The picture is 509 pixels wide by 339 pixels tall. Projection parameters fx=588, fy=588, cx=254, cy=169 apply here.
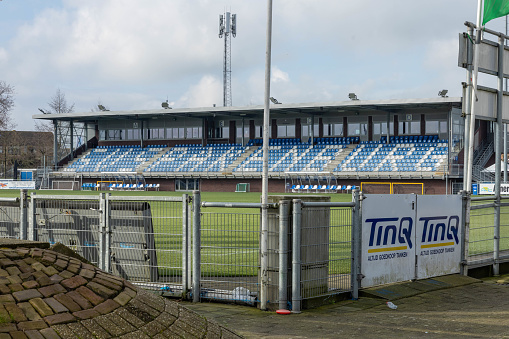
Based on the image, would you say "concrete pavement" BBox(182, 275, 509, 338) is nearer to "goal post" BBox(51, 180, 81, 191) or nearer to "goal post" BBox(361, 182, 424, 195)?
"goal post" BBox(361, 182, 424, 195)

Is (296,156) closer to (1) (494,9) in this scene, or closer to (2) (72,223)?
(1) (494,9)

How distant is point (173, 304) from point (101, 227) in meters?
4.34

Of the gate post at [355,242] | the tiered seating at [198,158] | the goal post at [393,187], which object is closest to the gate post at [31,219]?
the gate post at [355,242]

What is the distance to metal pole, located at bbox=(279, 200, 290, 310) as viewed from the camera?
7340mm

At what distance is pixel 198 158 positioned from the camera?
57.7 meters

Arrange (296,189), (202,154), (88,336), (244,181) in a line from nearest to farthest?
(88,336)
(296,189)
(244,181)
(202,154)

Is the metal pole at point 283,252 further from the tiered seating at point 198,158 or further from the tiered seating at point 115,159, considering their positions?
the tiered seating at point 115,159

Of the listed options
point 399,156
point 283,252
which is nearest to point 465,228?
point 283,252

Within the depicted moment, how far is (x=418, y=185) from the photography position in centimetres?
4638

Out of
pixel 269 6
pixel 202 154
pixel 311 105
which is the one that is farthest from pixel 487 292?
pixel 202 154

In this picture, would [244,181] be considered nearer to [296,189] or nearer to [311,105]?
[296,189]

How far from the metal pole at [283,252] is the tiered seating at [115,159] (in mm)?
52098

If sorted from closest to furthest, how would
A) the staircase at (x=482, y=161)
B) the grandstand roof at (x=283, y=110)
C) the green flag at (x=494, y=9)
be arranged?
the green flag at (x=494, y=9) < the staircase at (x=482, y=161) < the grandstand roof at (x=283, y=110)

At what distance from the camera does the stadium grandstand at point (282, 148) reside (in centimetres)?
4797
